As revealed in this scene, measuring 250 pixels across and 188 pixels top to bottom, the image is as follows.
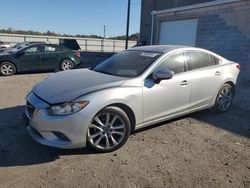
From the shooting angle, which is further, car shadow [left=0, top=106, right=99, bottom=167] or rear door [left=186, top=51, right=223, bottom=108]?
rear door [left=186, top=51, right=223, bottom=108]

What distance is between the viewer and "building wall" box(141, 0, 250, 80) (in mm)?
10406

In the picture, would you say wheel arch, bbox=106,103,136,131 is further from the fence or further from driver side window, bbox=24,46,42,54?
the fence

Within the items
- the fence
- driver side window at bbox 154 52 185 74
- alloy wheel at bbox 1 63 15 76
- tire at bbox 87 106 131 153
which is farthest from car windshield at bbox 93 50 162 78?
the fence

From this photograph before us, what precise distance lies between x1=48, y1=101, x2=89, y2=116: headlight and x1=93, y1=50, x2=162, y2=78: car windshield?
3.60ft

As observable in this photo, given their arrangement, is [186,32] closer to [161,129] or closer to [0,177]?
[161,129]

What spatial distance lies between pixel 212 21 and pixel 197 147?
966 centimetres

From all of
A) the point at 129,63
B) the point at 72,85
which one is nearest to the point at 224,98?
the point at 129,63

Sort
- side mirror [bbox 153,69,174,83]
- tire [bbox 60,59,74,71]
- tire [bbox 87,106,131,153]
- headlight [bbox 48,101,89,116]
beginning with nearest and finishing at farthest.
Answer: headlight [bbox 48,101,89,116], tire [bbox 87,106,131,153], side mirror [bbox 153,69,174,83], tire [bbox 60,59,74,71]

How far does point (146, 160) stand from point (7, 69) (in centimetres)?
878

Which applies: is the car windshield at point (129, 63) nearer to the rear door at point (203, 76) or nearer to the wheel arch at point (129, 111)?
the wheel arch at point (129, 111)

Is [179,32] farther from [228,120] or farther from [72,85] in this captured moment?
[72,85]

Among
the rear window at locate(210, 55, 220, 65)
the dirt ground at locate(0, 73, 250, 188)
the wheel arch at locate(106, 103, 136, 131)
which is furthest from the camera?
the rear window at locate(210, 55, 220, 65)

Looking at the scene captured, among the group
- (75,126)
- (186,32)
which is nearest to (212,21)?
(186,32)

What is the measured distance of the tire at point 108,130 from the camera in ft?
11.8
